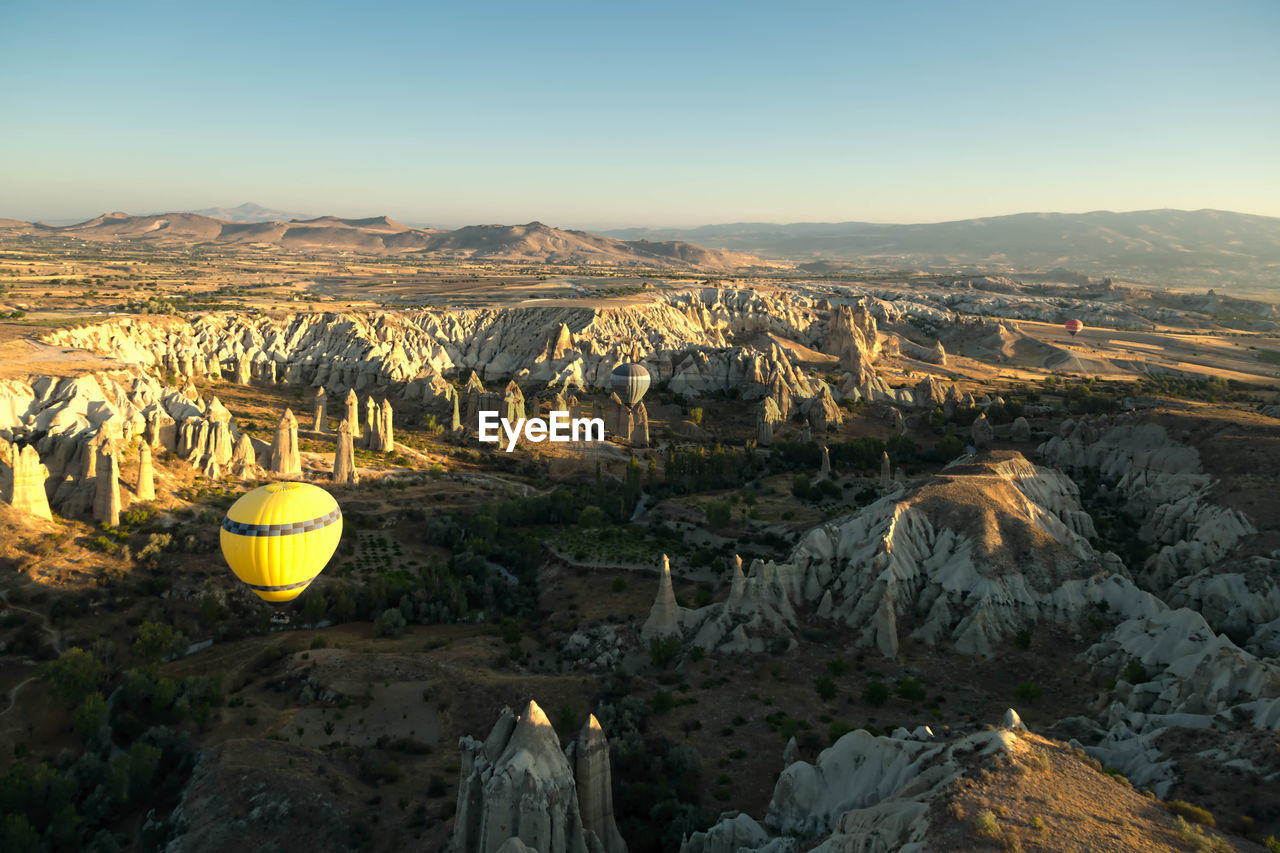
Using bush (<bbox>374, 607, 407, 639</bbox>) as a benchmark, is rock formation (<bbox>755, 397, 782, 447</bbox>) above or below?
above

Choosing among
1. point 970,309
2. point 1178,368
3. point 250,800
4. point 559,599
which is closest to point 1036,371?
point 1178,368

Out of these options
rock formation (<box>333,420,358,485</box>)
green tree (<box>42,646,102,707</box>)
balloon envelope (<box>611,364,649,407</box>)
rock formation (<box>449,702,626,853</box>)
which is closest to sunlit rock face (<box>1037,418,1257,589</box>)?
rock formation (<box>449,702,626,853</box>)

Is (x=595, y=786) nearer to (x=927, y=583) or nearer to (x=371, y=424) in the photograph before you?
(x=927, y=583)

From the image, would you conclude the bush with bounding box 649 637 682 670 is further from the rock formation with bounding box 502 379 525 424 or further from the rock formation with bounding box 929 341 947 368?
the rock formation with bounding box 929 341 947 368

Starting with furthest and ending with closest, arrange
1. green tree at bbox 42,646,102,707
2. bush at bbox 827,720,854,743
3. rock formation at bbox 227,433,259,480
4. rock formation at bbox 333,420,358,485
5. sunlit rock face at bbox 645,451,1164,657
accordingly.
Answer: rock formation at bbox 333,420,358,485 < rock formation at bbox 227,433,259,480 < sunlit rock face at bbox 645,451,1164,657 < green tree at bbox 42,646,102,707 < bush at bbox 827,720,854,743

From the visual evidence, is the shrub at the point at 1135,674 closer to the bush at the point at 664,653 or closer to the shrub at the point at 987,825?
the bush at the point at 664,653

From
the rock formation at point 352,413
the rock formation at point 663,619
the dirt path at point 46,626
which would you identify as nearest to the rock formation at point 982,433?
the rock formation at point 663,619
